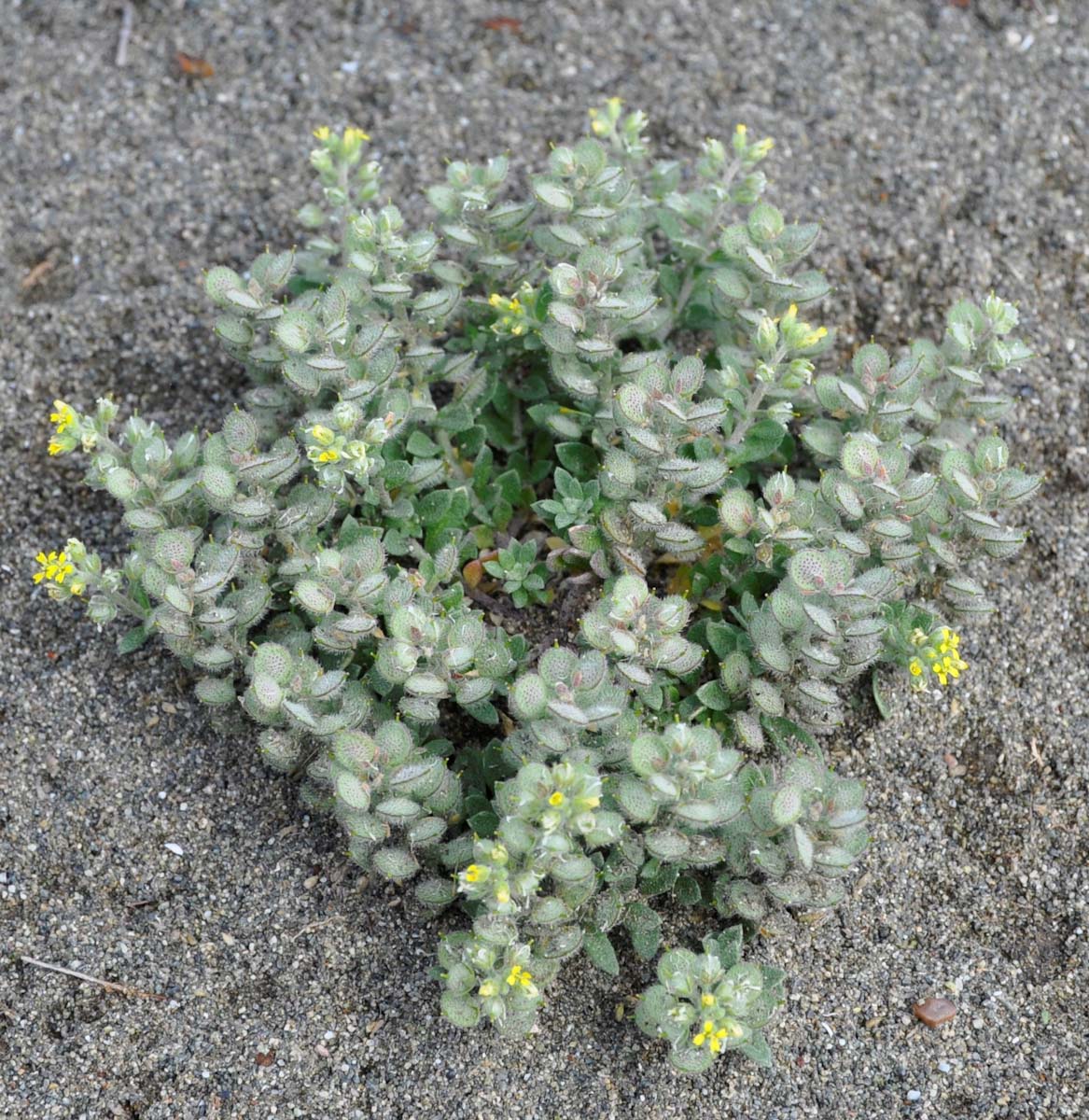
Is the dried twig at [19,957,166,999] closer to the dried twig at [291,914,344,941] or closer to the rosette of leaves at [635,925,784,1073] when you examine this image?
the dried twig at [291,914,344,941]

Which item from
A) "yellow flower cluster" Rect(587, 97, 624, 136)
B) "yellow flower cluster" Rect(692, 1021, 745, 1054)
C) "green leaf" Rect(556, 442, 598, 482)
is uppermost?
"yellow flower cluster" Rect(587, 97, 624, 136)

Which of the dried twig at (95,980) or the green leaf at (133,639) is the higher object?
the green leaf at (133,639)

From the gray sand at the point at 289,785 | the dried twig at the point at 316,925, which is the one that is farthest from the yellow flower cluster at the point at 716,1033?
the dried twig at the point at 316,925

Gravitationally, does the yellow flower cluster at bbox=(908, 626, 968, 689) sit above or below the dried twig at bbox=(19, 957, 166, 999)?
above

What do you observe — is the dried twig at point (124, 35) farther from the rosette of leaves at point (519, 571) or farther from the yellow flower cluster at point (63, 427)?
the rosette of leaves at point (519, 571)

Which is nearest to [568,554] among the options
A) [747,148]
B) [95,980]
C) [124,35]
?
[747,148]

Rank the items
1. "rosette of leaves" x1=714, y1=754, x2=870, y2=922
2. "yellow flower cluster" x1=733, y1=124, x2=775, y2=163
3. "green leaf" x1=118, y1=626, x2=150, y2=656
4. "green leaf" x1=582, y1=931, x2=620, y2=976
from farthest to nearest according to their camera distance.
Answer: "yellow flower cluster" x1=733, y1=124, x2=775, y2=163 → "green leaf" x1=118, y1=626, x2=150, y2=656 → "green leaf" x1=582, y1=931, x2=620, y2=976 → "rosette of leaves" x1=714, y1=754, x2=870, y2=922

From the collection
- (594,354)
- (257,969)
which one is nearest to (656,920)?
(257,969)

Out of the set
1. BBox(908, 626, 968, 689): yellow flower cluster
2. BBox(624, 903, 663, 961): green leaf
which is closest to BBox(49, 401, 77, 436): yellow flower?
BBox(624, 903, 663, 961): green leaf

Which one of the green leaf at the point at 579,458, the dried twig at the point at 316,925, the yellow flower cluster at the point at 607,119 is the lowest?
the dried twig at the point at 316,925
